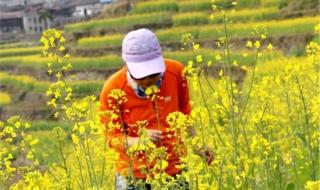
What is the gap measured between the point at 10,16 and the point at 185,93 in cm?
4129

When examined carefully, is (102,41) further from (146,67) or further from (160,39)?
(146,67)

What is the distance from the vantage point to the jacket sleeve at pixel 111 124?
105 inches

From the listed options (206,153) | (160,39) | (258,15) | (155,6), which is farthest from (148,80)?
(155,6)

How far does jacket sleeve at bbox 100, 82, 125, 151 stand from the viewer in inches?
105

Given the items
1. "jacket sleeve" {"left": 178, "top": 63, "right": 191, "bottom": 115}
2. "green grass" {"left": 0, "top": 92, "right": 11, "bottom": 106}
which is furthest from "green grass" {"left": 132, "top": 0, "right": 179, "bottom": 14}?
"jacket sleeve" {"left": 178, "top": 63, "right": 191, "bottom": 115}

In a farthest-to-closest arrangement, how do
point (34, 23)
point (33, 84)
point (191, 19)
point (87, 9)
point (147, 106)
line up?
1. point (87, 9)
2. point (34, 23)
3. point (33, 84)
4. point (191, 19)
5. point (147, 106)

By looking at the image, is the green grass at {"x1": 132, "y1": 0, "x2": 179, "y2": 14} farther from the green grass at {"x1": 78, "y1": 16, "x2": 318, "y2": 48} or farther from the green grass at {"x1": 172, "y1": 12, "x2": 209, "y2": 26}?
the green grass at {"x1": 78, "y1": 16, "x2": 318, "y2": 48}

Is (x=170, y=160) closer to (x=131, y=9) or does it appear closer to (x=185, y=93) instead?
(x=185, y=93)

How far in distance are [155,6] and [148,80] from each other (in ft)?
66.9

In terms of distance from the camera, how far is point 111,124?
2.67 m

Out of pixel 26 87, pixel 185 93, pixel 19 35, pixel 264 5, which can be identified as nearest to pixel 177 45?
pixel 264 5

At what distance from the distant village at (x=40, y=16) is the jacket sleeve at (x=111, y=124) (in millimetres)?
39686

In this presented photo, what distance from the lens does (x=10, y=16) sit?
43250 mm

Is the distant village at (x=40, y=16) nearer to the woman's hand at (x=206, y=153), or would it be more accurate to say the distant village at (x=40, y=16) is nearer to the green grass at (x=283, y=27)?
the green grass at (x=283, y=27)
